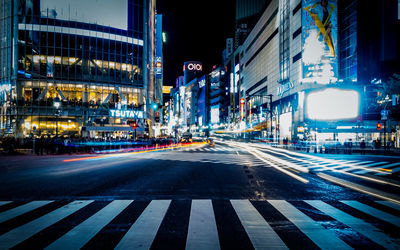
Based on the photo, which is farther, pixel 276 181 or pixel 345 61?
pixel 345 61

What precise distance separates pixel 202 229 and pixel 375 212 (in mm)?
4431

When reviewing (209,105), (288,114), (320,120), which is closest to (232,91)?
(209,105)

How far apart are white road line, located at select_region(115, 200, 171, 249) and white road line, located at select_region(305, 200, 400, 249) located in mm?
3919

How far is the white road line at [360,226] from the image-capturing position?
418 centimetres

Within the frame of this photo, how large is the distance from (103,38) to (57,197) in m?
48.2

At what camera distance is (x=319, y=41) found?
1863 inches

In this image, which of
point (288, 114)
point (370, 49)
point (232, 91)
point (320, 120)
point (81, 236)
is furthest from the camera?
point (232, 91)

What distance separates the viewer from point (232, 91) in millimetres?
120688

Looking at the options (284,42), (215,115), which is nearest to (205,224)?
(284,42)

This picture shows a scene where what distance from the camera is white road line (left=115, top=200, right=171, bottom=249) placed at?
4.03 metres

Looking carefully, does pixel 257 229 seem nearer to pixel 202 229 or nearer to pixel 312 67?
pixel 202 229

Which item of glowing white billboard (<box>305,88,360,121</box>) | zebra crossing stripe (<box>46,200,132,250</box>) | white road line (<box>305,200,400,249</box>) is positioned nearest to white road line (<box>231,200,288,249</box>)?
white road line (<box>305,200,400,249</box>)

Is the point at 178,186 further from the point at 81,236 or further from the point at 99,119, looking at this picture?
the point at 99,119

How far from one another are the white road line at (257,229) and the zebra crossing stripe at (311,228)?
2.06 ft
